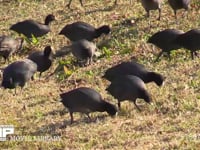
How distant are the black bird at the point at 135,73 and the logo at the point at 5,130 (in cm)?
229

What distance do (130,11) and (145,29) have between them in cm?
154

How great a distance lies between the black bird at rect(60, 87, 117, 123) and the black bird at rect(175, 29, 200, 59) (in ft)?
10.3

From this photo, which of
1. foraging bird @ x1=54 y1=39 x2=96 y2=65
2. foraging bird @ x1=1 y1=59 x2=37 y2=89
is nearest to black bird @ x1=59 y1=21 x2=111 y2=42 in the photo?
foraging bird @ x1=54 y1=39 x2=96 y2=65

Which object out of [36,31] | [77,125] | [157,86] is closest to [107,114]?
[77,125]

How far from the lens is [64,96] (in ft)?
32.9

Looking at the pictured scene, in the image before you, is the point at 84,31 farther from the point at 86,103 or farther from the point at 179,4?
the point at 86,103

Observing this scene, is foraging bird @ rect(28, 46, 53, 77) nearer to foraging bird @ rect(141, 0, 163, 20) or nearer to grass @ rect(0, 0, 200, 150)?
grass @ rect(0, 0, 200, 150)

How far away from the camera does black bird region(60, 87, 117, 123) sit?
9750mm

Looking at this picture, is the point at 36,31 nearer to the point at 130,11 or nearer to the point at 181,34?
the point at 130,11

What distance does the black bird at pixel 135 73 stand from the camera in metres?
10.9

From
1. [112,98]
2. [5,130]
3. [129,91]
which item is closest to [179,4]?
[112,98]

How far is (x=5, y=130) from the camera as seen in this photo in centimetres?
970

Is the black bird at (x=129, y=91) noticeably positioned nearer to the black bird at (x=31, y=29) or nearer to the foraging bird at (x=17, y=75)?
the foraging bird at (x=17, y=75)

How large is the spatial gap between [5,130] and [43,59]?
3431 mm
